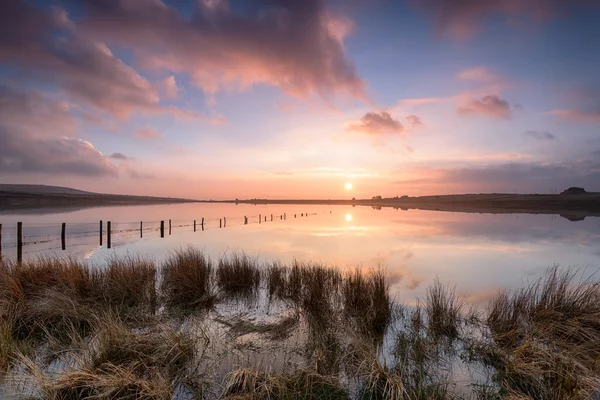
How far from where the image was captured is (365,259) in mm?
18984

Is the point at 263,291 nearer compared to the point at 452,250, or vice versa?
the point at 263,291

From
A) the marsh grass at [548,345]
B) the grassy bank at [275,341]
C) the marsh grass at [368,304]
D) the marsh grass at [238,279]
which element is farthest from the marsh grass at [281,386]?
the marsh grass at [238,279]

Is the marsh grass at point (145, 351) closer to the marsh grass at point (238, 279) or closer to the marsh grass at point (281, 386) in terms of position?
the marsh grass at point (281, 386)

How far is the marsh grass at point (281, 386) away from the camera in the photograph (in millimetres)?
4590

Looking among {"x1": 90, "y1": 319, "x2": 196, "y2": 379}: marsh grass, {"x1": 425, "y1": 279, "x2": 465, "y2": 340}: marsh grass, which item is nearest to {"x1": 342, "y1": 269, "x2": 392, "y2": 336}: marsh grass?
{"x1": 425, "y1": 279, "x2": 465, "y2": 340}: marsh grass

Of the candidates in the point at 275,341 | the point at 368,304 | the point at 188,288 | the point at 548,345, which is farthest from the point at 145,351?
the point at 548,345

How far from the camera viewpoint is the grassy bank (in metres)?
4.78

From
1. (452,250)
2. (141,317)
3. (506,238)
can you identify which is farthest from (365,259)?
(506,238)

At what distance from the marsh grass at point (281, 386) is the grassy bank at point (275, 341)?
21 millimetres

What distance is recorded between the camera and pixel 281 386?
466 cm

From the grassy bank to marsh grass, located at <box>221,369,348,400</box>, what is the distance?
0.02 meters

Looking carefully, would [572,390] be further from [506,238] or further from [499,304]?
[506,238]

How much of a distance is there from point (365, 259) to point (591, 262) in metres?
12.4

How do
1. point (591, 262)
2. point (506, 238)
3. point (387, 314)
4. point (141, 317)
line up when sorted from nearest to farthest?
1. point (141, 317)
2. point (387, 314)
3. point (591, 262)
4. point (506, 238)
